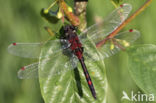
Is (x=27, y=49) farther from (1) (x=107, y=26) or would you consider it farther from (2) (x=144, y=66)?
(2) (x=144, y=66)

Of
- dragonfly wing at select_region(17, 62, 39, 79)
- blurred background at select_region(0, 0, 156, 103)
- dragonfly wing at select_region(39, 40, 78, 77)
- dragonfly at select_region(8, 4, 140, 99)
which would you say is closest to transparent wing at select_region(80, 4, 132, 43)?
dragonfly at select_region(8, 4, 140, 99)

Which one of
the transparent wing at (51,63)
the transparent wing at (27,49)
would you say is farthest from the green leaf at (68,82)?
the transparent wing at (27,49)

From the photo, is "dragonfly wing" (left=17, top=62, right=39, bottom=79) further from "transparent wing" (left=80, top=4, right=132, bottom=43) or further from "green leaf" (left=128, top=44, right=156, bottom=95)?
"green leaf" (left=128, top=44, right=156, bottom=95)

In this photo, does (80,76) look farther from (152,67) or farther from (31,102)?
(31,102)

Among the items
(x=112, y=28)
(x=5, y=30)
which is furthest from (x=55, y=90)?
(x=5, y=30)

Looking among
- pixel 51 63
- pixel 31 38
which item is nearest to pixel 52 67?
pixel 51 63

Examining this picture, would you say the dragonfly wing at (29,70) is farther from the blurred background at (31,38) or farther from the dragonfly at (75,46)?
the blurred background at (31,38)

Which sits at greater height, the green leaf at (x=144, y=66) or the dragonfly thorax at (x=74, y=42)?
the dragonfly thorax at (x=74, y=42)
